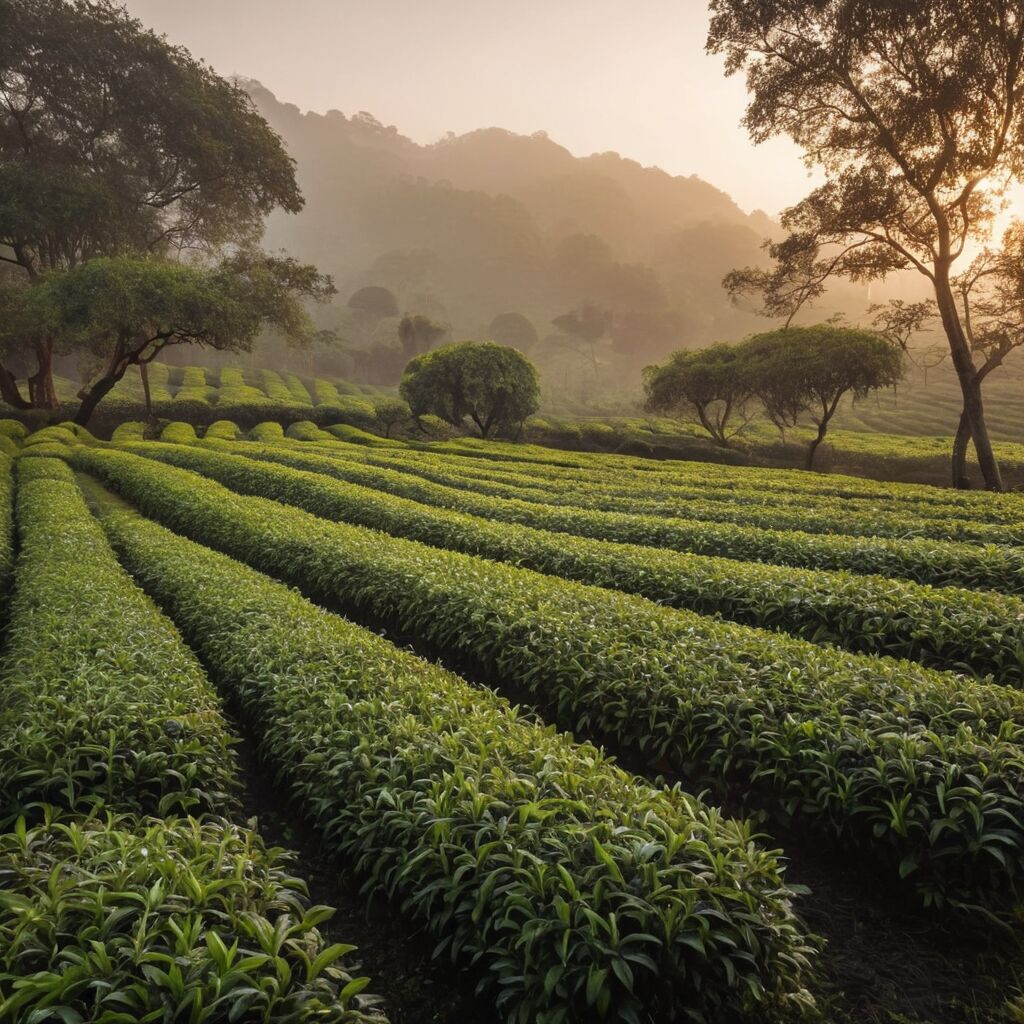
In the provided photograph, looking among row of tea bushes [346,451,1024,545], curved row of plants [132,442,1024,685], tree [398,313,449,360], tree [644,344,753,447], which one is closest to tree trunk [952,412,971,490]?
row of tea bushes [346,451,1024,545]

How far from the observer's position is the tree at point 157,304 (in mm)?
28984

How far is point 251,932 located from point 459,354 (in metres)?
48.3

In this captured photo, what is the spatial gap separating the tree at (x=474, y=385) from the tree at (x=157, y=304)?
11.9 meters

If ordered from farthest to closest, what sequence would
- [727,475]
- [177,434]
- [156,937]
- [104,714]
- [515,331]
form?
[515,331] → [177,434] → [727,475] → [104,714] → [156,937]

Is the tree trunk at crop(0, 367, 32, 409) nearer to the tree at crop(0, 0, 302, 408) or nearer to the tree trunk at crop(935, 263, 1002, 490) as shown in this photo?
the tree at crop(0, 0, 302, 408)

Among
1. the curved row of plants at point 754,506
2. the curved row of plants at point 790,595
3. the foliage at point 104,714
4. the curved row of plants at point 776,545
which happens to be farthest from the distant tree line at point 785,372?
the foliage at point 104,714

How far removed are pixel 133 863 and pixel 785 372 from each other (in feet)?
140

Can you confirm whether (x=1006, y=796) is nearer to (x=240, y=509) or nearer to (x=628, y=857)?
(x=628, y=857)

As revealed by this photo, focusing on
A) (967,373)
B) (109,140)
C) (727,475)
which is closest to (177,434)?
(109,140)

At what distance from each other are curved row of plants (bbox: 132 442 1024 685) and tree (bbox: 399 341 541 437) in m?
34.2

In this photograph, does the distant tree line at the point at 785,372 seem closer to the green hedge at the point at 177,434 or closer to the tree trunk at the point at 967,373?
the tree trunk at the point at 967,373

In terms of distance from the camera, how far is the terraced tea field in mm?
3070

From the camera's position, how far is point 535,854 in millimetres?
3627

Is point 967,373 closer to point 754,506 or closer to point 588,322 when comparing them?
point 754,506
